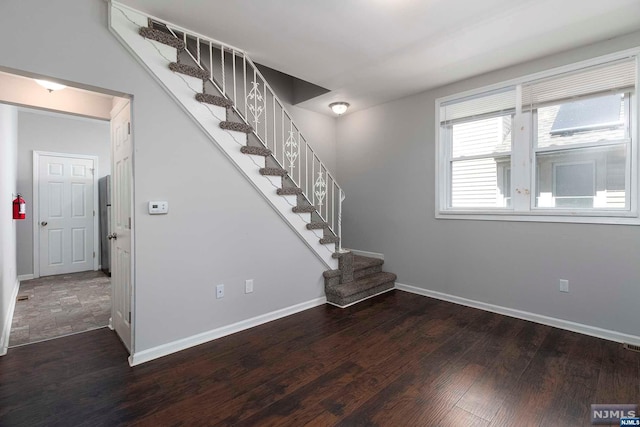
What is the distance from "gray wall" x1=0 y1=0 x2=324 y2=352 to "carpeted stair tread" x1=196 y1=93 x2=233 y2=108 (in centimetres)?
23

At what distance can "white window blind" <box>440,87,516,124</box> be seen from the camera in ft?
10.5

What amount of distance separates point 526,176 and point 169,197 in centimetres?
352

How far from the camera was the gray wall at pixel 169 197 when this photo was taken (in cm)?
191

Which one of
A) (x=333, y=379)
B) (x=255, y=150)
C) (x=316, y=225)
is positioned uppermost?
(x=255, y=150)

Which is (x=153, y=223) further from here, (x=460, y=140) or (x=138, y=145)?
(x=460, y=140)

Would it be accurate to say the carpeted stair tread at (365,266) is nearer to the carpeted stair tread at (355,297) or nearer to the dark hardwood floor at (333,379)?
the carpeted stair tread at (355,297)

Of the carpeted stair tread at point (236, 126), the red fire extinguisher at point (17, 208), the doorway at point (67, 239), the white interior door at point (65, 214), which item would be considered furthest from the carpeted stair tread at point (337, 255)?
the white interior door at point (65, 214)

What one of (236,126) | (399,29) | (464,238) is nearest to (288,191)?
(236,126)

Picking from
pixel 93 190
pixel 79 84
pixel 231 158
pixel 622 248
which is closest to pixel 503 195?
pixel 622 248

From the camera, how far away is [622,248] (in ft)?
8.41

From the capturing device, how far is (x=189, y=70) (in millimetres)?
2447

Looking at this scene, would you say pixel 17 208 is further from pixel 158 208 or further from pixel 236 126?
pixel 236 126

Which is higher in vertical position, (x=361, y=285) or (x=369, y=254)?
(x=369, y=254)

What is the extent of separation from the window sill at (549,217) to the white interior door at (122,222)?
3387 millimetres
